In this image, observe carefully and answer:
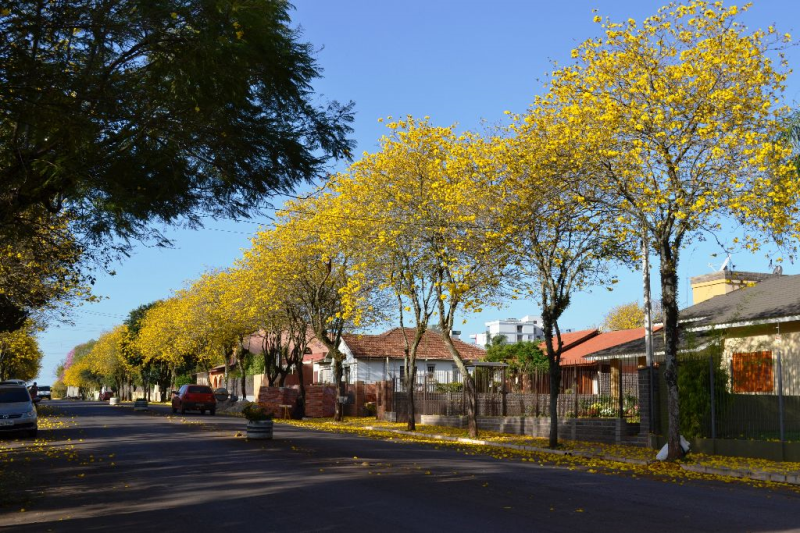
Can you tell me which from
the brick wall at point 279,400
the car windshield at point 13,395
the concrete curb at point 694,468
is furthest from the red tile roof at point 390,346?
the car windshield at point 13,395

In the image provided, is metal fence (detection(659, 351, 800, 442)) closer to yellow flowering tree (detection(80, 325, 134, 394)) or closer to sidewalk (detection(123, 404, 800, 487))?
sidewalk (detection(123, 404, 800, 487))

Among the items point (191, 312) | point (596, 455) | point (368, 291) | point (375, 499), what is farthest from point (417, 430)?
point (191, 312)

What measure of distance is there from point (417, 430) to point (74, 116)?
24752mm

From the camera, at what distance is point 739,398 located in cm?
1973

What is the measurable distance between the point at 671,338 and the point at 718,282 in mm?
19435

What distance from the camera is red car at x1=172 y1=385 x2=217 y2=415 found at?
48.9 metres

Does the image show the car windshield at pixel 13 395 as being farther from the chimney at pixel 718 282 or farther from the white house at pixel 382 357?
the white house at pixel 382 357

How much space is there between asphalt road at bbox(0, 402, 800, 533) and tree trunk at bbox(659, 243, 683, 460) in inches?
128

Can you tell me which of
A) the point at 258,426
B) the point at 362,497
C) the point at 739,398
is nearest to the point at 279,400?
the point at 258,426

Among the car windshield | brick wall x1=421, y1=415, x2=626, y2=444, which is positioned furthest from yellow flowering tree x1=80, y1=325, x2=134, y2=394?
brick wall x1=421, y1=415, x2=626, y2=444

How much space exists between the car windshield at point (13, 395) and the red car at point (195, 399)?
20.7 metres

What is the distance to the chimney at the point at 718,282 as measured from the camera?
118 ft

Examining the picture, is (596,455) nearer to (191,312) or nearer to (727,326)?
(727,326)

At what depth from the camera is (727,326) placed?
24.0 m
